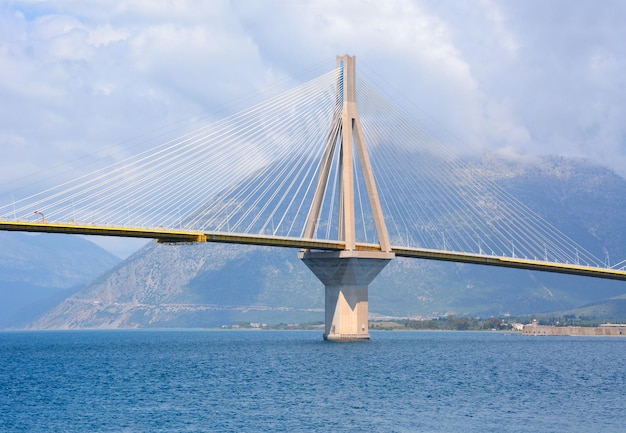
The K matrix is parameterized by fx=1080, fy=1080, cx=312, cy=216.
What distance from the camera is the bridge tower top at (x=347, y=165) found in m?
85.5

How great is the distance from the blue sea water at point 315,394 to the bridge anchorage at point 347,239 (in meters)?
11.2

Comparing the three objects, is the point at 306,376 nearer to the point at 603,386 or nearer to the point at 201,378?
the point at 201,378

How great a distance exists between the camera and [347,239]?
8725 centimetres

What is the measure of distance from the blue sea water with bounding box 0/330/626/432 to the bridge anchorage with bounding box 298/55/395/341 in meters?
11.2

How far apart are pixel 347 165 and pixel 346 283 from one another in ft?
35.9

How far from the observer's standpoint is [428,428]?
40.6 meters

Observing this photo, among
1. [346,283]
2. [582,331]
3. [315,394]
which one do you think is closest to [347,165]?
[346,283]

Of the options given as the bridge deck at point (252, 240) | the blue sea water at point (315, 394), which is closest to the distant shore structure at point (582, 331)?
the bridge deck at point (252, 240)

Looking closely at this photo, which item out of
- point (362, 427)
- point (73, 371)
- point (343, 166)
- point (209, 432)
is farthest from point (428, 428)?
point (343, 166)

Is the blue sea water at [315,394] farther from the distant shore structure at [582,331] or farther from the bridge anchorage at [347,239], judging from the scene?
the distant shore structure at [582,331]

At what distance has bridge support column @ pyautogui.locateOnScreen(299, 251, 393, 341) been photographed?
292 ft

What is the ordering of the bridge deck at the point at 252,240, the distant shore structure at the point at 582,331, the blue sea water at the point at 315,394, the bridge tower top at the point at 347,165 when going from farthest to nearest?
the distant shore structure at the point at 582,331, the bridge tower top at the point at 347,165, the bridge deck at the point at 252,240, the blue sea water at the point at 315,394

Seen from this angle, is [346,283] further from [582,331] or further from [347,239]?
[582,331]

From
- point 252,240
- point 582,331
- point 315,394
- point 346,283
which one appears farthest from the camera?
point 582,331
